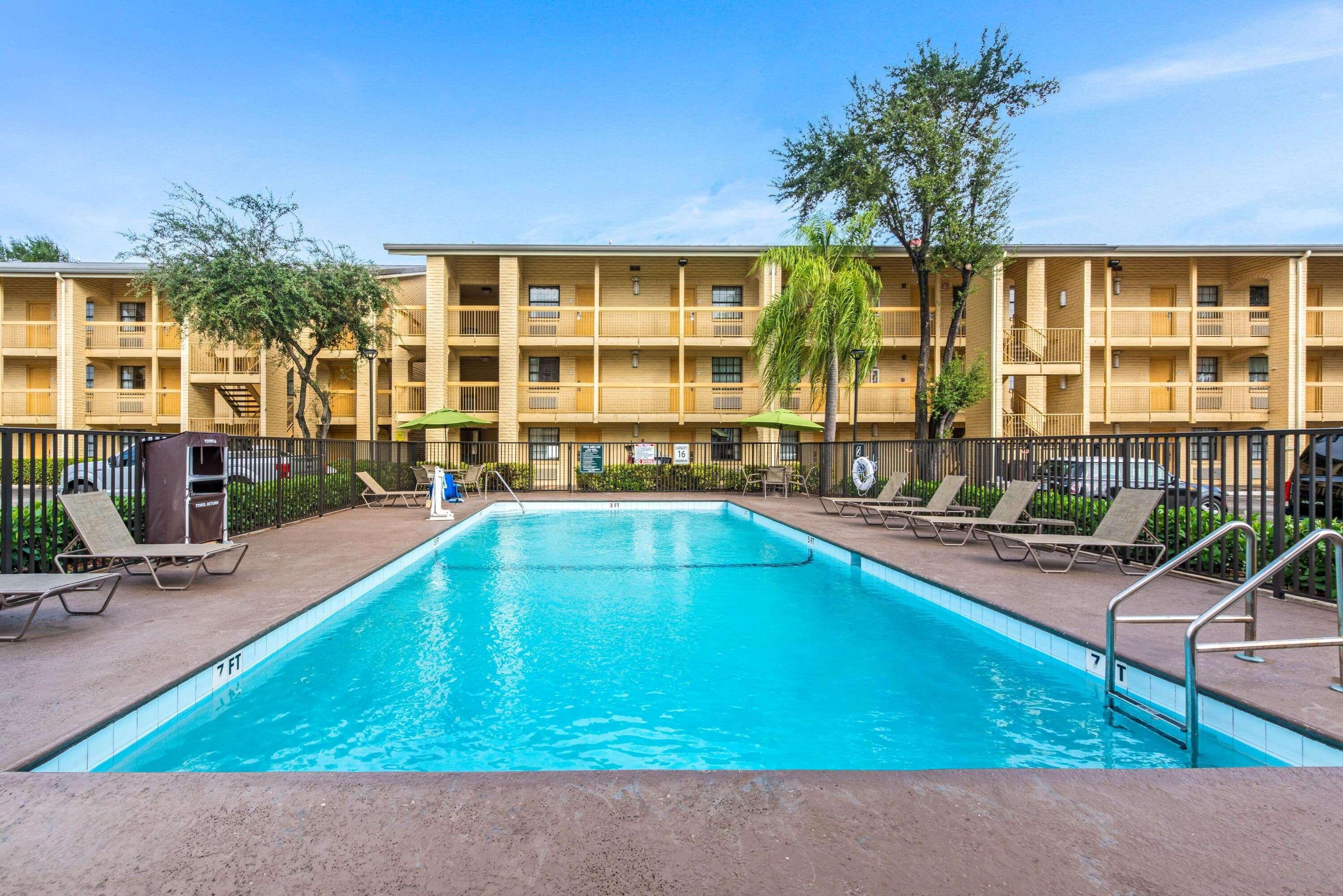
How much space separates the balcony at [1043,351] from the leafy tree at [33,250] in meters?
50.9

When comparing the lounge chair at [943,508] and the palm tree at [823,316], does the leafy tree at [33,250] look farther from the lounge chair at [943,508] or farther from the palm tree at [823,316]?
the lounge chair at [943,508]

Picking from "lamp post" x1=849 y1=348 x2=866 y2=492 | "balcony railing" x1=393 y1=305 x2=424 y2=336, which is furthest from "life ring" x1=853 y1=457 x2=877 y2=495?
"balcony railing" x1=393 y1=305 x2=424 y2=336

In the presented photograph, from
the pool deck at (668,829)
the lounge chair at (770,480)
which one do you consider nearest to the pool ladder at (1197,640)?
the pool deck at (668,829)

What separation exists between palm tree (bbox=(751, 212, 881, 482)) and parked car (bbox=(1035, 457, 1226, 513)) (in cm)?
857

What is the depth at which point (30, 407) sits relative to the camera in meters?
24.2

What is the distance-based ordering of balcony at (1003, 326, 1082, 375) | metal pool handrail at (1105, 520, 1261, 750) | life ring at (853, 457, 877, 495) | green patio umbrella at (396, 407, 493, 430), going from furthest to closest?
1. balcony at (1003, 326, 1082, 375)
2. green patio umbrella at (396, 407, 493, 430)
3. life ring at (853, 457, 877, 495)
4. metal pool handrail at (1105, 520, 1261, 750)

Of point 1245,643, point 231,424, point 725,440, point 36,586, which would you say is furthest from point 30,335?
point 1245,643

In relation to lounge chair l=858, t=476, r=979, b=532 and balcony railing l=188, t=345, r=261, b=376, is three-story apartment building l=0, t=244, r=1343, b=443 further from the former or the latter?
lounge chair l=858, t=476, r=979, b=532

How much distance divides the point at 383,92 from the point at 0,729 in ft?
73.4

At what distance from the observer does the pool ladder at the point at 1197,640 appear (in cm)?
278

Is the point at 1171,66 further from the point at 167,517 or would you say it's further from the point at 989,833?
the point at 167,517

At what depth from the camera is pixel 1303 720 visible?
9.07 feet

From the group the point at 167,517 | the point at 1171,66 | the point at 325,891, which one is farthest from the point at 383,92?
the point at 325,891

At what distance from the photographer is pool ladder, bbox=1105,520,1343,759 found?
9.11ft
